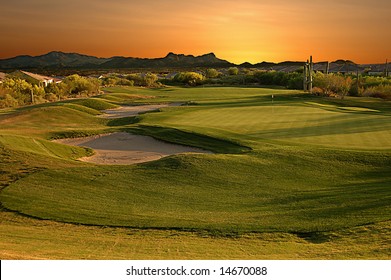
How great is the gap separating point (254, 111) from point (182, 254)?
26425 mm

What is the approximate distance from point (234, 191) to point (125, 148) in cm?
1072

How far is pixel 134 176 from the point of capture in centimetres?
1725

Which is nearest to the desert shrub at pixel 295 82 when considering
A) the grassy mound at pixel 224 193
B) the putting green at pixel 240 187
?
the putting green at pixel 240 187

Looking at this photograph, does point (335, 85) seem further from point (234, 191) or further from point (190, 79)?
point (234, 191)

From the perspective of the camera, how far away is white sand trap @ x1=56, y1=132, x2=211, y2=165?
22.7m

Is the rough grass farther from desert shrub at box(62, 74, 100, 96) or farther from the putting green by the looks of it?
desert shrub at box(62, 74, 100, 96)

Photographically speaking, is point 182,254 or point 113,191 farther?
point 113,191

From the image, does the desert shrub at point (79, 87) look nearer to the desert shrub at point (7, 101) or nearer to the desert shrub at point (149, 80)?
the desert shrub at point (7, 101)

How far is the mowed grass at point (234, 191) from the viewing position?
1135cm

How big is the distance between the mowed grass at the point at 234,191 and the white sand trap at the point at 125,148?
3.23 ft

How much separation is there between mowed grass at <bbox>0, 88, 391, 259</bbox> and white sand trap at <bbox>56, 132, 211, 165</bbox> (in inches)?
38.8
